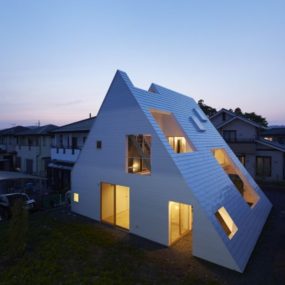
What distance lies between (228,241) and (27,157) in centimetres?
2909

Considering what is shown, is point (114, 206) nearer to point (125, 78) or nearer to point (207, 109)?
point (125, 78)

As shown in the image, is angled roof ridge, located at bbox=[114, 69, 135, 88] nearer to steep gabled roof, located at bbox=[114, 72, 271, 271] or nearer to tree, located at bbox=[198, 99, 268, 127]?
steep gabled roof, located at bbox=[114, 72, 271, 271]

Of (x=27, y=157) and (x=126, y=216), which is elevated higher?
(x=27, y=157)

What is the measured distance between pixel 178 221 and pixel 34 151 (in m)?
24.6

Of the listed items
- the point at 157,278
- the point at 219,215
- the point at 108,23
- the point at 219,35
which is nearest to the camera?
the point at 157,278

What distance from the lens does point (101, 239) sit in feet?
32.2

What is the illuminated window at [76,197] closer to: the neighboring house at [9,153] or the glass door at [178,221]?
the glass door at [178,221]

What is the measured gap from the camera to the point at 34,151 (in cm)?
2836

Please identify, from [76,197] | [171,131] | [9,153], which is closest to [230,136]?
[171,131]

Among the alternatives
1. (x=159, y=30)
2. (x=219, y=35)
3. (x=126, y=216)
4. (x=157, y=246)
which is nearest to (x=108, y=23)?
(x=159, y=30)

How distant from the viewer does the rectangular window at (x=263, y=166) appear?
23594 millimetres

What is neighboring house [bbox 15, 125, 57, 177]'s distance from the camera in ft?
89.3

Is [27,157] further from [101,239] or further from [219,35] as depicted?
[219,35]

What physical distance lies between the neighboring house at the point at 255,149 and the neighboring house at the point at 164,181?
11.4m
